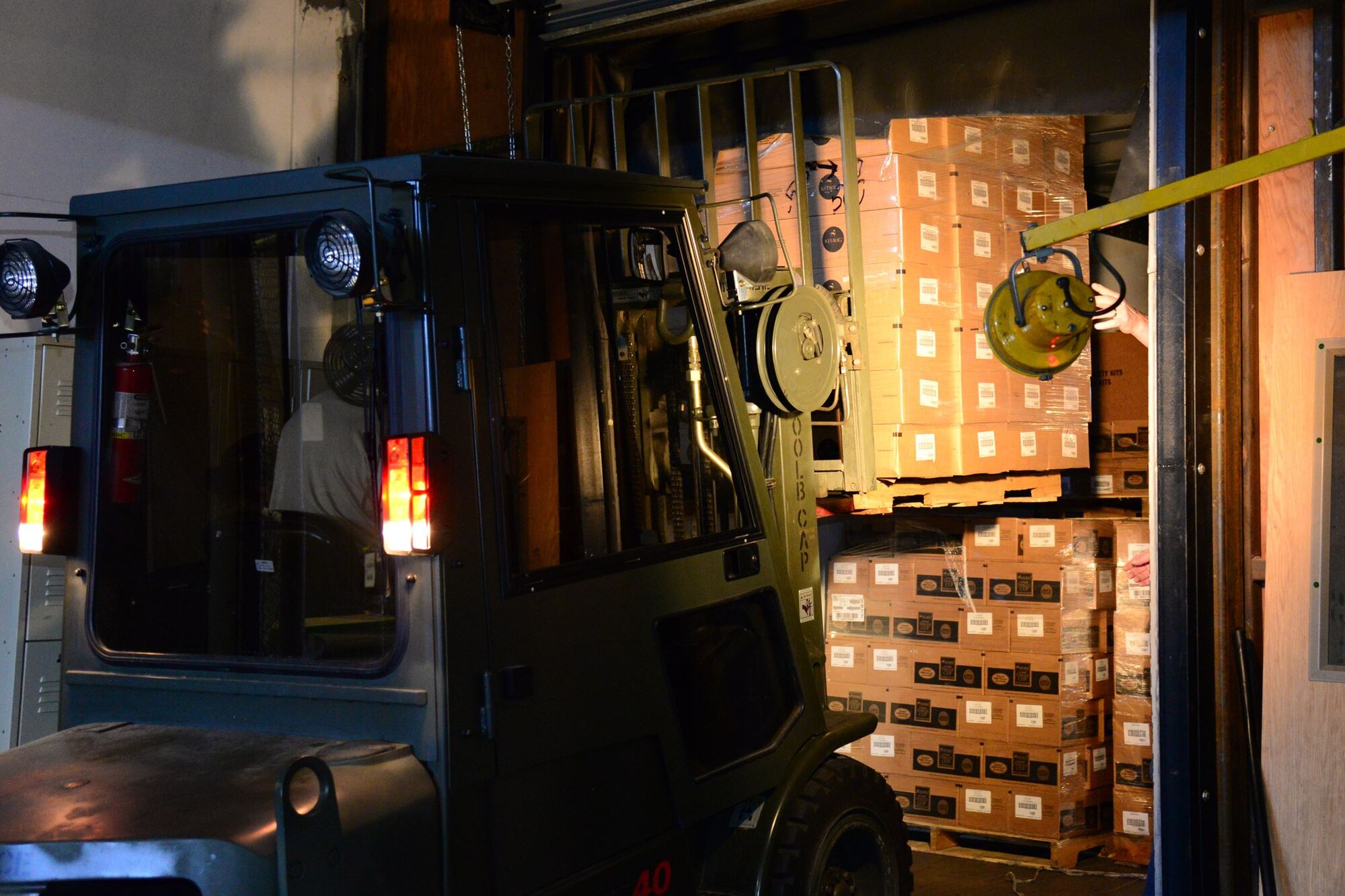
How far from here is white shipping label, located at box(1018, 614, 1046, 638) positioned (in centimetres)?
597

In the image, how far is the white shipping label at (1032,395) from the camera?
563 centimetres

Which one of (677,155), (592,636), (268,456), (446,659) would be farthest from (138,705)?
(677,155)

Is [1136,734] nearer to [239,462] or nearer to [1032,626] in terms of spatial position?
[1032,626]

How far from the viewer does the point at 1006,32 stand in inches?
235

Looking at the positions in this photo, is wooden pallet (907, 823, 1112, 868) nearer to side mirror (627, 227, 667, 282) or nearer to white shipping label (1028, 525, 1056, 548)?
white shipping label (1028, 525, 1056, 548)

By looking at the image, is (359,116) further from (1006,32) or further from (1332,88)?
(1332,88)

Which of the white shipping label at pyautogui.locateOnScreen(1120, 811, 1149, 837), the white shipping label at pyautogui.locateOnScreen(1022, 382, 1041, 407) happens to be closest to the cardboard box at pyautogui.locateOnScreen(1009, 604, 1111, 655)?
the white shipping label at pyautogui.locateOnScreen(1120, 811, 1149, 837)

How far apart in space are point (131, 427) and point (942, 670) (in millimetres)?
4354

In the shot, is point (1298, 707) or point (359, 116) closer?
point (1298, 707)

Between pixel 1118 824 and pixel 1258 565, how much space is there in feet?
9.39

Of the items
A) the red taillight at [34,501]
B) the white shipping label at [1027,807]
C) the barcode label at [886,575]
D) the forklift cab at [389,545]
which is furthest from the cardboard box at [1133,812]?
the red taillight at [34,501]

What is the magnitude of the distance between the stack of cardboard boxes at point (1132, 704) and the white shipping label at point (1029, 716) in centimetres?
44

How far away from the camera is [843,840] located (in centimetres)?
368

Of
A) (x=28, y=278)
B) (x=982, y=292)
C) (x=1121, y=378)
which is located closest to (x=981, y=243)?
(x=982, y=292)
